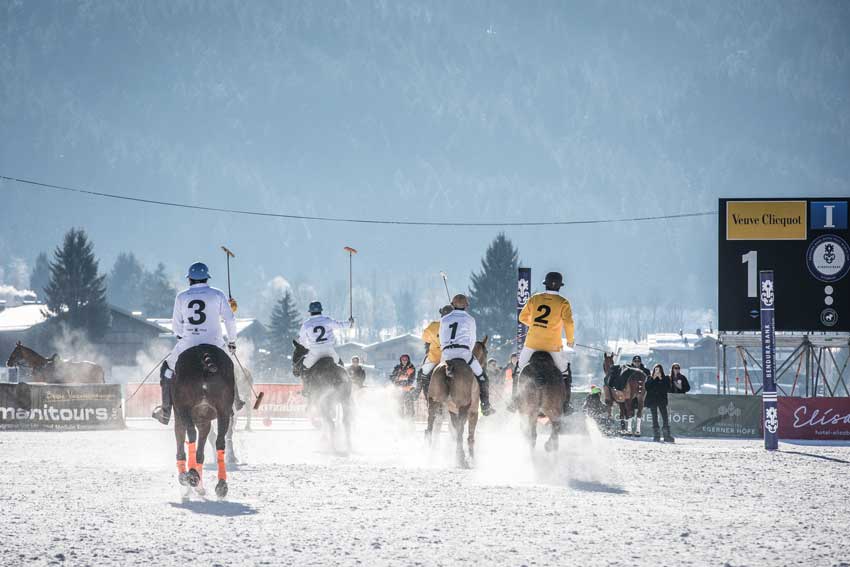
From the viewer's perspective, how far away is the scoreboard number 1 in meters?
34.7

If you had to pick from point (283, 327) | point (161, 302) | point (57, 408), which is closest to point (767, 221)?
point (57, 408)

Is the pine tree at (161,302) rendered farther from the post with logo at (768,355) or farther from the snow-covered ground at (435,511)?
the snow-covered ground at (435,511)

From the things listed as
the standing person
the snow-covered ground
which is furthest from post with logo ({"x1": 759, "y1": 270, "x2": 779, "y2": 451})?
the standing person

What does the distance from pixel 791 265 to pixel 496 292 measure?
82285 mm

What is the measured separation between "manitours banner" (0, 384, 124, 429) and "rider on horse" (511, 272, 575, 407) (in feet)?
61.7

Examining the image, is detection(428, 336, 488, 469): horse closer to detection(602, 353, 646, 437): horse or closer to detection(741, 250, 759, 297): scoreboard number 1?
detection(602, 353, 646, 437): horse

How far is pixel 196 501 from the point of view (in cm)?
1273

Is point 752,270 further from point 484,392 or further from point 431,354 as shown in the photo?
point 484,392

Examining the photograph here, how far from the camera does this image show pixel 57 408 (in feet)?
105

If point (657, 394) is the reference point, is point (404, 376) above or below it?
above

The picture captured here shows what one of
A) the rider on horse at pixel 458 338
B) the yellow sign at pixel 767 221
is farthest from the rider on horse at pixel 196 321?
the yellow sign at pixel 767 221

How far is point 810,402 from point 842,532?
21.4 m

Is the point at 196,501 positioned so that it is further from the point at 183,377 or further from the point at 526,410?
the point at 526,410

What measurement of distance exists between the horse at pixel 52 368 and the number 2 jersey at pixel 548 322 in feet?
64.8
